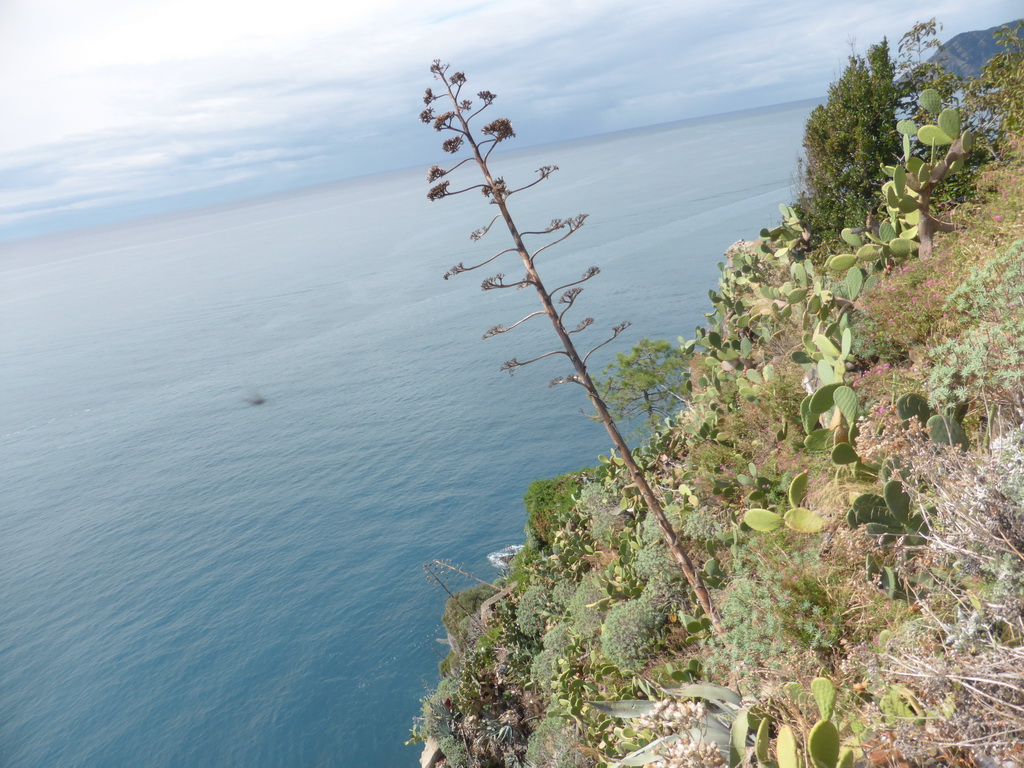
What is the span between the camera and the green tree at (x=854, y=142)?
13.4 m

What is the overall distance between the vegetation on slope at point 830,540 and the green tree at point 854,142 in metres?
1.18

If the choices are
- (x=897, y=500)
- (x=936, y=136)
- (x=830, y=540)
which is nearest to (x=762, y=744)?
(x=897, y=500)

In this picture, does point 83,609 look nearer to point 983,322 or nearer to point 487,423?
point 487,423

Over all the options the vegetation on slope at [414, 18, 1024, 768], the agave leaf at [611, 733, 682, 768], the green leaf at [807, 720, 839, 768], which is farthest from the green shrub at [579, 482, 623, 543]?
the green leaf at [807, 720, 839, 768]

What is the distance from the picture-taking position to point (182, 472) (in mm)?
45031

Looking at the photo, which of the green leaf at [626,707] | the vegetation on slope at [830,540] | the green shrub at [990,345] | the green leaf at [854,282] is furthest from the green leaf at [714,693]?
the green leaf at [854,282]

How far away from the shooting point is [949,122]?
8180 millimetres

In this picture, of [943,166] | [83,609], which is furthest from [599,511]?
[83,609]

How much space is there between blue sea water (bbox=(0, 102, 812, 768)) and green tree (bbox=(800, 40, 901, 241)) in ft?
50.7

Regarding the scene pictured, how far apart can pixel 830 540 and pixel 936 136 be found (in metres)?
6.02

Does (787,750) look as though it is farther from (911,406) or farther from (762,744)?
(911,406)

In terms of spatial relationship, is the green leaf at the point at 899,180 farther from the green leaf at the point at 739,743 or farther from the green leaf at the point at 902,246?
the green leaf at the point at 739,743

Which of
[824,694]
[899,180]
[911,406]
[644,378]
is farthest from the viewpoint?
[644,378]

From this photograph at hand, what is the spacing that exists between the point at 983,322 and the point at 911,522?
220 centimetres
